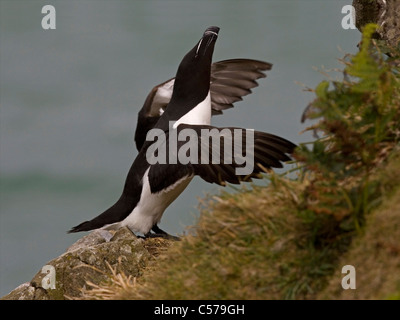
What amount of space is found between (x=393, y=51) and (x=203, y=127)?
5.82 feet

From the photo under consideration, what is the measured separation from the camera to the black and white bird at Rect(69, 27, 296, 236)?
20.0 feet

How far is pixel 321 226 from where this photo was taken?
4.09 meters

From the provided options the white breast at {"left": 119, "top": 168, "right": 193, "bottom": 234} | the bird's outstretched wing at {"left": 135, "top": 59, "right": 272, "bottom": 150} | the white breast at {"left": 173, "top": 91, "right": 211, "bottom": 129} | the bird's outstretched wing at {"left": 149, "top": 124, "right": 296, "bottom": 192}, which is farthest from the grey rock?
the bird's outstretched wing at {"left": 135, "top": 59, "right": 272, "bottom": 150}

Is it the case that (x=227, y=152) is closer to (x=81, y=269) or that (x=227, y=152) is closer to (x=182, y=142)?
(x=182, y=142)

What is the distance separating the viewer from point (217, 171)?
6.01 meters

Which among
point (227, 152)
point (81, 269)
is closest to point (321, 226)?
point (227, 152)

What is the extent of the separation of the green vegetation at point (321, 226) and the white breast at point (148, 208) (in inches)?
114

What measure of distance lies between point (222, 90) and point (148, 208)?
2129mm

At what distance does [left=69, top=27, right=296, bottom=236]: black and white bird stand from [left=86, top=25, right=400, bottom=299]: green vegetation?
Answer: 4.93 feet

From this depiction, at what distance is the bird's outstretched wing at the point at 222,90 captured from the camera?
902 centimetres

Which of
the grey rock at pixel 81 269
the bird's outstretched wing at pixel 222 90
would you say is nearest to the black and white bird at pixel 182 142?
the bird's outstretched wing at pixel 222 90
